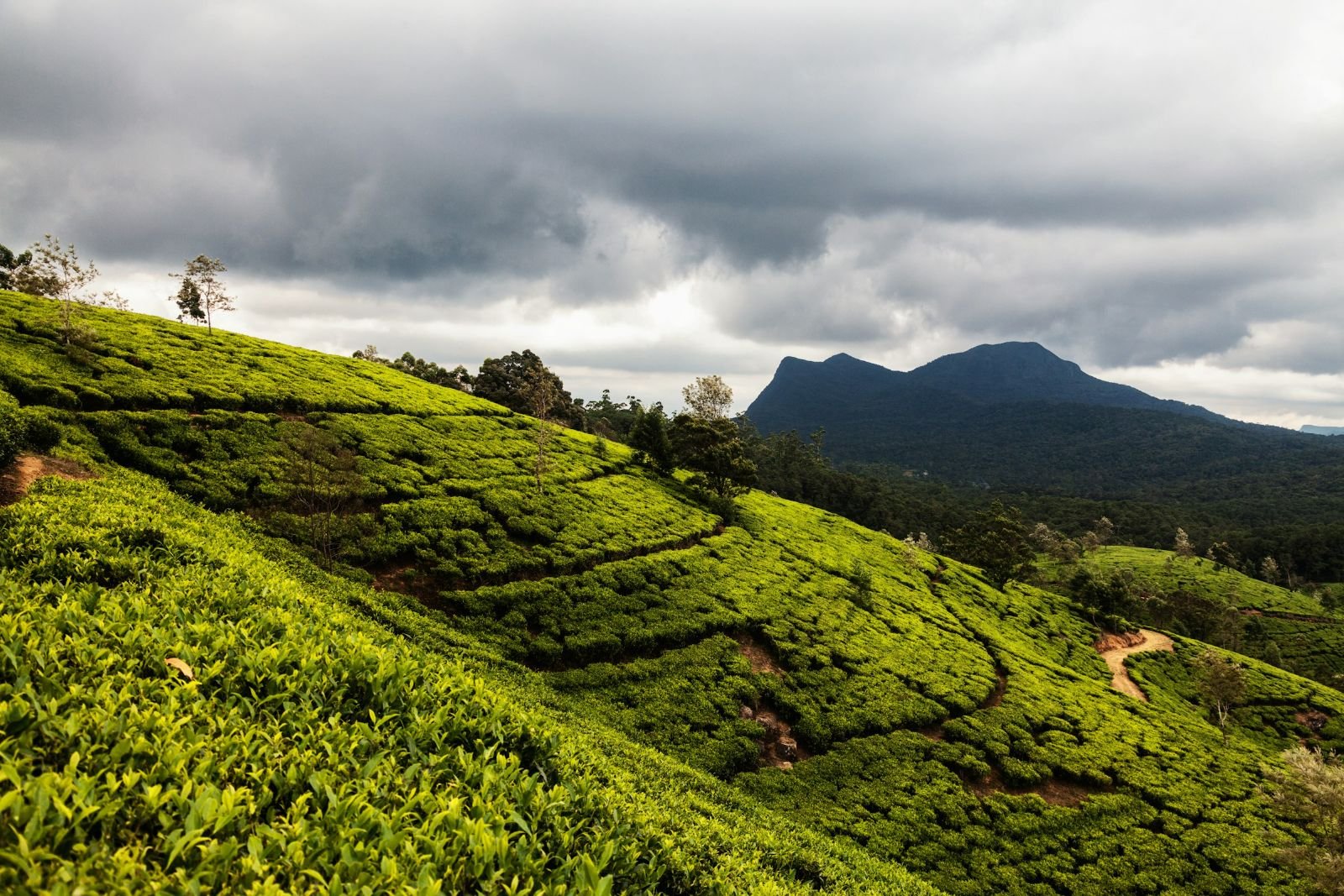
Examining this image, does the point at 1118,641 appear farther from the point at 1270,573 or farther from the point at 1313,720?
the point at 1270,573

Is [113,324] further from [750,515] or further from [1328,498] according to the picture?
[1328,498]

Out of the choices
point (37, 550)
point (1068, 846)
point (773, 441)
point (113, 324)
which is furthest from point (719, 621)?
point (773, 441)

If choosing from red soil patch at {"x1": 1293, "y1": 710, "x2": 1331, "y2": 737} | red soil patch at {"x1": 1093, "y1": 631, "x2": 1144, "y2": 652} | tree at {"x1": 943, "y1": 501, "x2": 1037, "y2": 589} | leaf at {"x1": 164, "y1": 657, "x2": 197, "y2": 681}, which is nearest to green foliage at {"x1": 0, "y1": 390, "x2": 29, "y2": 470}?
leaf at {"x1": 164, "y1": 657, "x2": 197, "y2": 681}

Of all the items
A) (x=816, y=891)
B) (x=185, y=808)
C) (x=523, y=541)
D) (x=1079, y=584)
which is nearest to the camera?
(x=185, y=808)

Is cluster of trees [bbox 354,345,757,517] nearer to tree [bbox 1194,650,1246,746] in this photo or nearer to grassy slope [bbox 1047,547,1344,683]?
tree [bbox 1194,650,1246,746]

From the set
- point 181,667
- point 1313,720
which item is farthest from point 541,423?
point 1313,720

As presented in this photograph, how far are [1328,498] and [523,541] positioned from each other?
291643 millimetres

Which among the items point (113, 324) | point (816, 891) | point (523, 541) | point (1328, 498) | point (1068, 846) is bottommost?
point (1068, 846)

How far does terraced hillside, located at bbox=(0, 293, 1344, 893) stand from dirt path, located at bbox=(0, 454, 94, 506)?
84 centimetres

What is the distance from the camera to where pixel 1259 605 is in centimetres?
8562

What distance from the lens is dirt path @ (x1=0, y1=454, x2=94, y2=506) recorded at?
46.6 feet

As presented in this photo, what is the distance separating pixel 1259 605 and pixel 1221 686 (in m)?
77.4

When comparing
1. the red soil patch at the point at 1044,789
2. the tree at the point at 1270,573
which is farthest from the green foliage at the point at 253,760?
the tree at the point at 1270,573

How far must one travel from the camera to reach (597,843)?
611 cm
